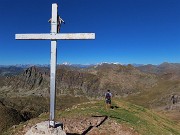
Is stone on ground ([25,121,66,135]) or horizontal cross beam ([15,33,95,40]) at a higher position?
horizontal cross beam ([15,33,95,40])

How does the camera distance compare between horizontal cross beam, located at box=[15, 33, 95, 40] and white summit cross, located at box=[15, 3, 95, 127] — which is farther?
white summit cross, located at box=[15, 3, 95, 127]

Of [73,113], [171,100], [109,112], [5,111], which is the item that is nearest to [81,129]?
[73,113]

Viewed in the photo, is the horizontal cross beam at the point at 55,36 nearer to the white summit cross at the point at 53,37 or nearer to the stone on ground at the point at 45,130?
the white summit cross at the point at 53,37

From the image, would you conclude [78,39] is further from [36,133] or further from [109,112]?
[109,112]

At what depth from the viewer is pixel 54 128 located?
1466cm

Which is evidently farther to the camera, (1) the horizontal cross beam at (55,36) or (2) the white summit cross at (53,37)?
(2) the white summit cross at (53,37)

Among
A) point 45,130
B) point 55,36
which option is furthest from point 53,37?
point 45,130

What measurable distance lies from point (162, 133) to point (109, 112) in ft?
14.9

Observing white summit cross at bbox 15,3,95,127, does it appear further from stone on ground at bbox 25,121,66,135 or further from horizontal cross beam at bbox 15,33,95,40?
stone on ground at bbox 25,121,66,135

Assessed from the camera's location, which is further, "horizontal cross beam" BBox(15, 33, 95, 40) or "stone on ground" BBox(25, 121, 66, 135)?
"stone on ground" BBox(25, 121, 66, 135)

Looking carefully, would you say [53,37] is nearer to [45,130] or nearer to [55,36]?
[55,36]

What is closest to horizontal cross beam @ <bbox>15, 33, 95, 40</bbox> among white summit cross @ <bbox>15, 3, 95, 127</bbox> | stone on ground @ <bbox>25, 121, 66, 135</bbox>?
white summit cross @ <bbox>15, 3, 95, 127</bbox>

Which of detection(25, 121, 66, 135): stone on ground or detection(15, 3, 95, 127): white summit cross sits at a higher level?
detection(15, 3, 95, 127): white summit cross

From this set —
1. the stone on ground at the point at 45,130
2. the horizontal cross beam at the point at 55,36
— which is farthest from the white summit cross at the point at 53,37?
the stone on ground at the point at 45,130
